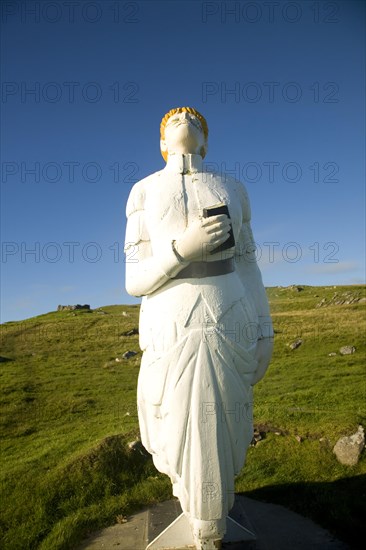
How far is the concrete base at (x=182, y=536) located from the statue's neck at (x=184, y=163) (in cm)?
317

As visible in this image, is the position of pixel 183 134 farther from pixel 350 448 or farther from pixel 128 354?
pixel 128 354

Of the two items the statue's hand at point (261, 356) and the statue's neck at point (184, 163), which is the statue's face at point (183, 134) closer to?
the statue's neck at point (184, 163)

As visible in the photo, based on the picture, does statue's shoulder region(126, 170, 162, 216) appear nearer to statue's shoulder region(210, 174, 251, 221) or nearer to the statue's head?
the statue's head

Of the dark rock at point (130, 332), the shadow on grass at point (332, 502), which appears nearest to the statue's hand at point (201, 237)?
the shadow on grass at point (332, 502)

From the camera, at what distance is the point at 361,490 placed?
5344mm

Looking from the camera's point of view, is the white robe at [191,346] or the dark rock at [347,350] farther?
the dark rock at [347,350]

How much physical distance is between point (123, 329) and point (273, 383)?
17.5 meters

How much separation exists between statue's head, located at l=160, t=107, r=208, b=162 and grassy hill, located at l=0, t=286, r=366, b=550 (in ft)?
13.2

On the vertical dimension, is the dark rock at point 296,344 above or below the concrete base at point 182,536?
above

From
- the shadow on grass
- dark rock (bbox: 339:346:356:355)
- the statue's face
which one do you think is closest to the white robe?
the statue's face

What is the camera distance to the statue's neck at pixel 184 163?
142 inches

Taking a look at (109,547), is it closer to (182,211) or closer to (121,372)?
(182,211)

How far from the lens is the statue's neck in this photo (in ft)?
11.8

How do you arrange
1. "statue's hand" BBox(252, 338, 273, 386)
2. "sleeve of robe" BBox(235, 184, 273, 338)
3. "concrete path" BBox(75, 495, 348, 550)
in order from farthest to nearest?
"concrete path" BBox(75, 495, 348, 550), "sleeve of robe" BBox(235, 184, 273, 338), "statue's hand" BBox(252, 338, 273, 386)
